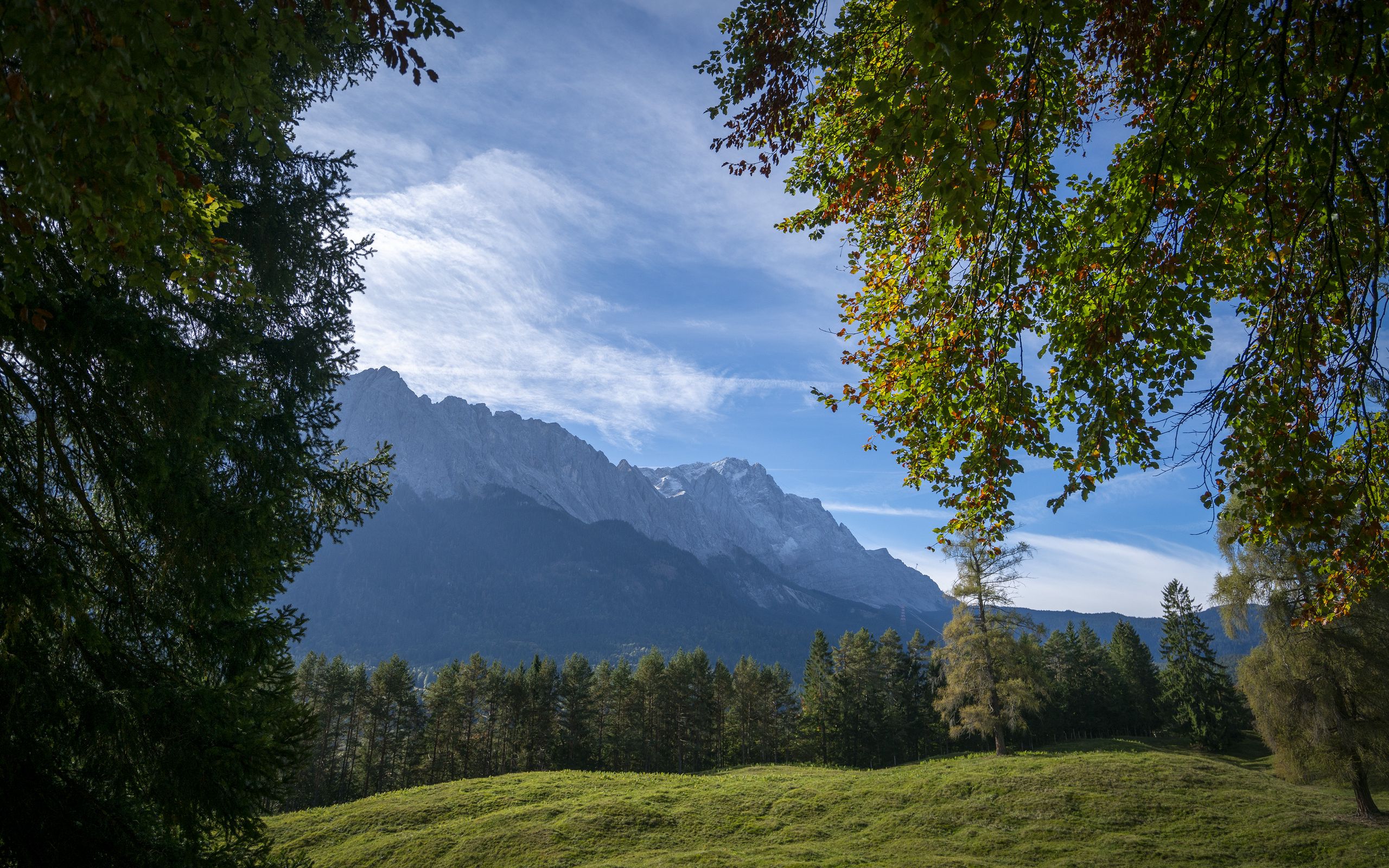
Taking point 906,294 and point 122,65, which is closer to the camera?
point 122,65

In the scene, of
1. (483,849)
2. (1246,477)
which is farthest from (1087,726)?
(1246,477)

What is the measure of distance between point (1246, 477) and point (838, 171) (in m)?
4.61

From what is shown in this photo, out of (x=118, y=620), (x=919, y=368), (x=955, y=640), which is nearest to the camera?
(x=919, y=368)

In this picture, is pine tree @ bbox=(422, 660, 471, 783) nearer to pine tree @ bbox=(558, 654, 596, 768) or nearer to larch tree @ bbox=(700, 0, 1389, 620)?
pine tree @ bbox=(558, 654, 596, 768)

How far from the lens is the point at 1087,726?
2424 inches

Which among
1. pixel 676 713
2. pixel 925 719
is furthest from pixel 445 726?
pixel 925 719

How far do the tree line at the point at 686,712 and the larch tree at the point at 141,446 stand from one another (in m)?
47.9

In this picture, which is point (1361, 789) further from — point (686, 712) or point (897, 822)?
point (686, 712)

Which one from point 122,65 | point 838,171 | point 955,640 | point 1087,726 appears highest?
point 838,171

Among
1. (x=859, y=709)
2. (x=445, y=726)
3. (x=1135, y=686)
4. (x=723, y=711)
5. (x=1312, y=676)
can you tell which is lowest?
(x=723, y=711)

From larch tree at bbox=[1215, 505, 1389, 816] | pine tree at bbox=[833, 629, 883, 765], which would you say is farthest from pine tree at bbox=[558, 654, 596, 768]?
larch tree at bbox=[1215, 505, 1389, 816]

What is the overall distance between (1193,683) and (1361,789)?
41.1 m

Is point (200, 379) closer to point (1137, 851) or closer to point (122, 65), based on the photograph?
point (122, 65)

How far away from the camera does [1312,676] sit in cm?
1898
